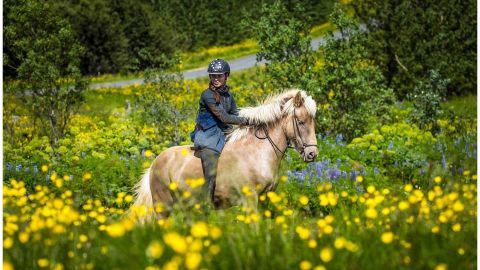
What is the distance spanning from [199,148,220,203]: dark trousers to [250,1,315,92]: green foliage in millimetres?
6148

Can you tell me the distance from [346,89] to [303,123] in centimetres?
654

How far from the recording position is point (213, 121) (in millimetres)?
6438

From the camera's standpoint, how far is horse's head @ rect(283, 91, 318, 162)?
6.26 metres

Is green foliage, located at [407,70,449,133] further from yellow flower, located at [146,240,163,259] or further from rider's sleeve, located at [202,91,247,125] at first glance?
yellow flower, located at [146,240,163,259]

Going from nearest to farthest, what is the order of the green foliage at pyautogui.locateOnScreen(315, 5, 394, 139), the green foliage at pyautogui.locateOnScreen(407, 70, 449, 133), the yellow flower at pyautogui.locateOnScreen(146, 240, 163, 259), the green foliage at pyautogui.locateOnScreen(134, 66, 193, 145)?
the yellow flower at pyautogui.locateOnScreen(146, 240, 163, 259) < the green foliage at pyautogui.locateOnScreen(315, 5, 394, 139) < the green foliage at pyautogui.locateOnScreen(407, 70, 449, 133) < the green foliage at pyautogui.locateOnScreen(134, 66, 193, 145)

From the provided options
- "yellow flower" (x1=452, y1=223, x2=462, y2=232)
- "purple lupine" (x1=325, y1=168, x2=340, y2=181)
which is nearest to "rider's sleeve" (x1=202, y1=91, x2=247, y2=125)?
"yellow flower" (x1=452, y1=223, x2=462, y2=232)

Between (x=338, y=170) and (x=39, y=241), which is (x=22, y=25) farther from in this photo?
(x=39, y=241)

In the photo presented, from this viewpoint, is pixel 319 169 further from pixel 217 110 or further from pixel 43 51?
pixel 43 51

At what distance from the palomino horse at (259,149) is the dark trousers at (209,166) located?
0.26 feet

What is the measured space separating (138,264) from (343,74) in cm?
901

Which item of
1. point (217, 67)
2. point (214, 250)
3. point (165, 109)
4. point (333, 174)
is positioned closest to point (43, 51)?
point (165, 109)

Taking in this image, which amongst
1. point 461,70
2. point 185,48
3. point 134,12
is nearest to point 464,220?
point 461,70

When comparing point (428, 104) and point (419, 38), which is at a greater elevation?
point (419, 38)

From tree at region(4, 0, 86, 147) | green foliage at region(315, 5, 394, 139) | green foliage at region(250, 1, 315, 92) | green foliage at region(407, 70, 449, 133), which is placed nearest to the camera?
green foliage at region(315, 5, 394, 139)
